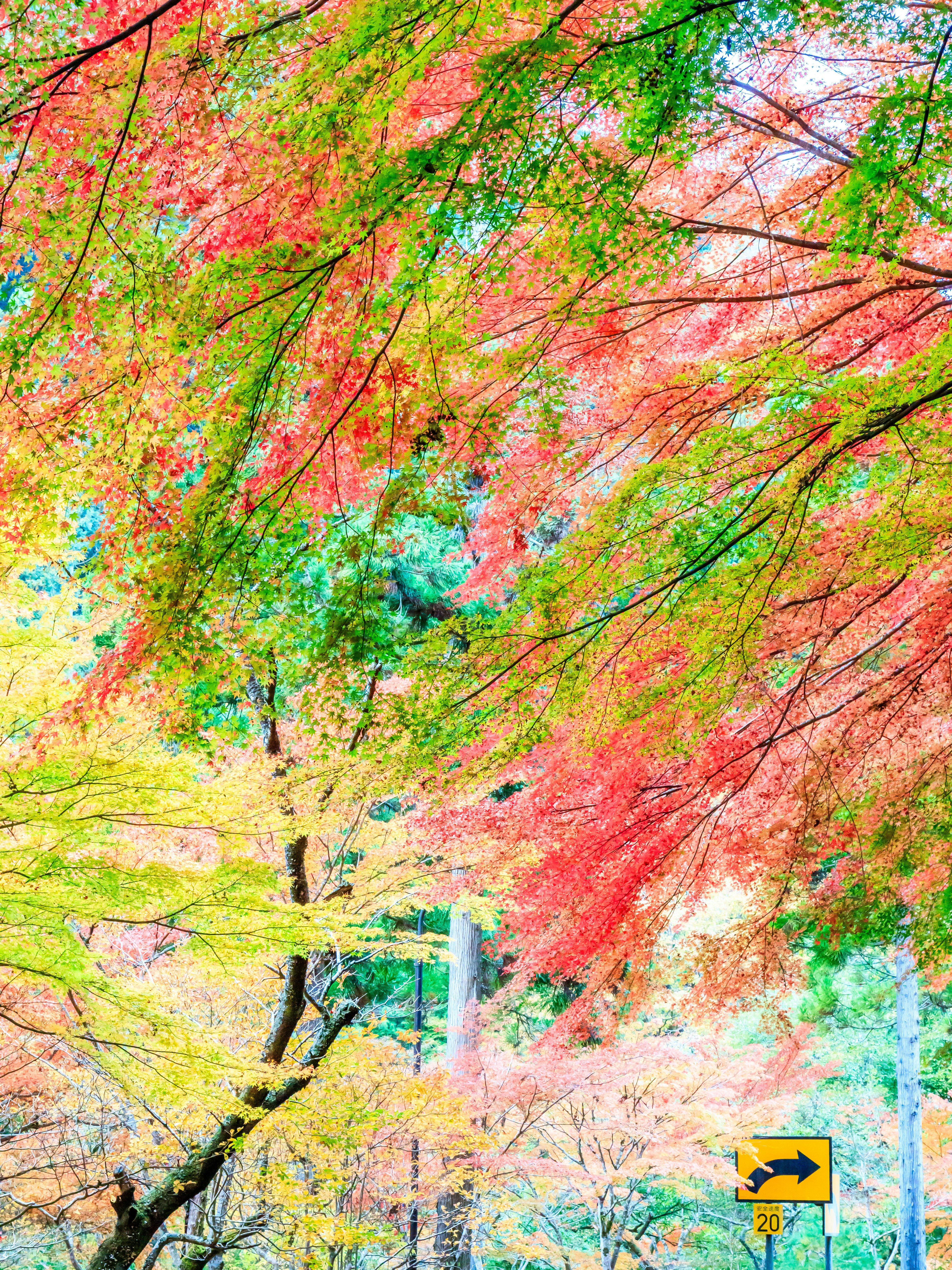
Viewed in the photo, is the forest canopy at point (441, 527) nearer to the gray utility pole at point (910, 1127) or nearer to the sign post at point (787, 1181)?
the sign post at point (787, 1181)

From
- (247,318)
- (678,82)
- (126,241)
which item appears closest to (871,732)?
(678,82)

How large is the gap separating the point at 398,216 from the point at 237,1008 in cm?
754

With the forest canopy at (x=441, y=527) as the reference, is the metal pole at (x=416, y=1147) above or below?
below

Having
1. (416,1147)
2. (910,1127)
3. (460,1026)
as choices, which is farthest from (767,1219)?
(460,1026)

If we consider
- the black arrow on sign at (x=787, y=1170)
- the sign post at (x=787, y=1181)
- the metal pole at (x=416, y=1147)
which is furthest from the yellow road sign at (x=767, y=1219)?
the metal pole at (x=416, y=1147)

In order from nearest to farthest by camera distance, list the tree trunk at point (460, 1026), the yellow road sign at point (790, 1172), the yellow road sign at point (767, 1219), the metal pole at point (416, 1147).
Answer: the yellow road sign at point (790, 1172) → the yellow road sign at point (767, 1219) → the metal pole at point (416, 1147) → the tree trunk at point (460, 1026)

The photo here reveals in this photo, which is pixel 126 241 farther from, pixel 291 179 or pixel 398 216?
pixel 398 216

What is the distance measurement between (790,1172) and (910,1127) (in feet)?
15.5

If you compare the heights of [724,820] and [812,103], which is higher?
[812,103]

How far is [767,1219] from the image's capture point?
6.51m

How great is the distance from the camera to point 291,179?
8.76ft

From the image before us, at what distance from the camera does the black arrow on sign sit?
6.38 metres

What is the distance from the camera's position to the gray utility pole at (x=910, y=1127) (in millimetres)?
9711

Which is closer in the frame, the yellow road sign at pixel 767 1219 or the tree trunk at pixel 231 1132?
the tree trunk at pixel 231 1132
